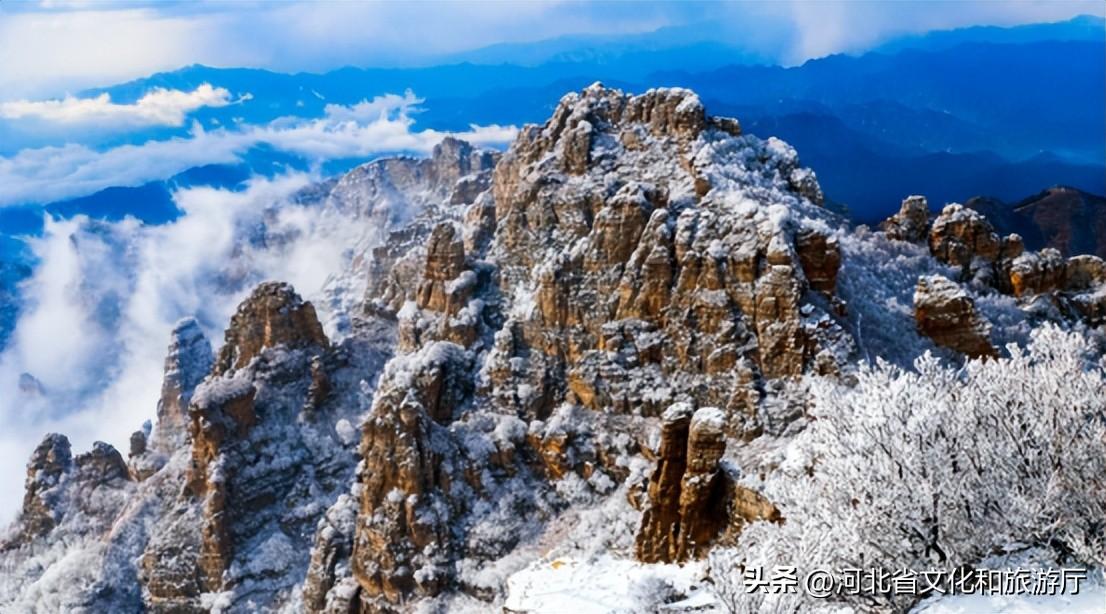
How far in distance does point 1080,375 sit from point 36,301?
202 metres

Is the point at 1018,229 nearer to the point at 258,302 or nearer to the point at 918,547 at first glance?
the point at 258,302

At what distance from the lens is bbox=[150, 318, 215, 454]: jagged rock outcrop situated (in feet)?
292

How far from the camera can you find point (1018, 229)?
96.3 metres

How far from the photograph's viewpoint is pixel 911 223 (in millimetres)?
66250

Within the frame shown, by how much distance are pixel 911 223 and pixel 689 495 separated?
112 feet

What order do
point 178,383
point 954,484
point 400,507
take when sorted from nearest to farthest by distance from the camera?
1. point 954,484
2. point 400,507
3. point 178,383

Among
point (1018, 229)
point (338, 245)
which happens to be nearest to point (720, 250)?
point (1018, 229)

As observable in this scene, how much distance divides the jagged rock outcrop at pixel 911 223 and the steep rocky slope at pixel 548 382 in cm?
29

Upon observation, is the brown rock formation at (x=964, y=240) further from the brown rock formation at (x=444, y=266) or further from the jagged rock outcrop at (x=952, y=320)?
the brown rock formation at (x=444, y=266)

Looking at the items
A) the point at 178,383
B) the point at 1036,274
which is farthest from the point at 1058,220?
the point at 178,383

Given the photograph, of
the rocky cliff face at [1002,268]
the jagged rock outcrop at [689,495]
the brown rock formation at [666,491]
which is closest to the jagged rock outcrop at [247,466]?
the brown rock formation at [666,491]

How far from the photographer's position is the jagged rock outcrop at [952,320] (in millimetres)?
50094

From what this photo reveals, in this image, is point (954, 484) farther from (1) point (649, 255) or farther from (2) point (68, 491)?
(2) point (68, 491)

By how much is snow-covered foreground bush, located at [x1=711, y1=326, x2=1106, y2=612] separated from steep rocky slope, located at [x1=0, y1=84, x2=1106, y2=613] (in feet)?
55.9
